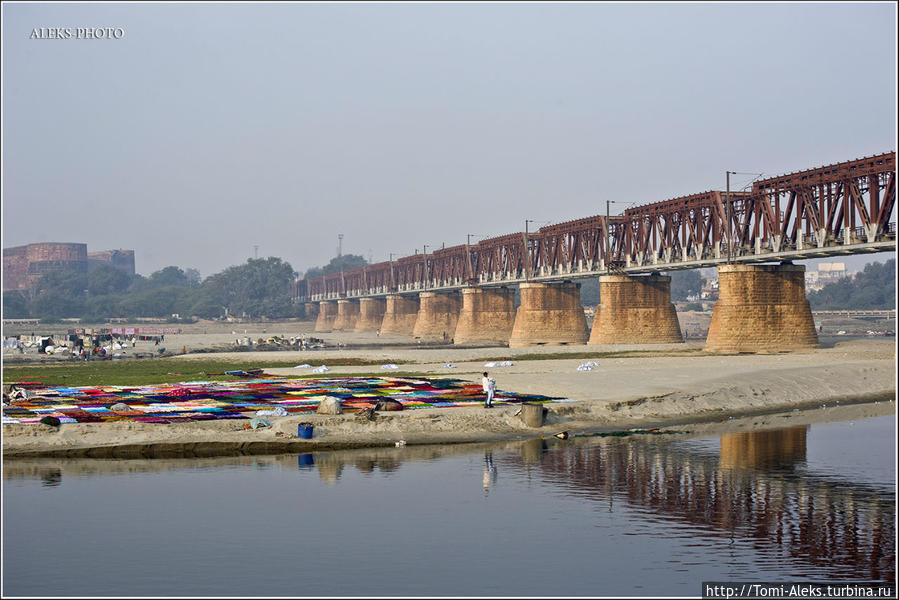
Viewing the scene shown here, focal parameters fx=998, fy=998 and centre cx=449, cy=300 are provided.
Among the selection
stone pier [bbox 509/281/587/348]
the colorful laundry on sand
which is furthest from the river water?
stone pier [bbox 509/281/587/348]

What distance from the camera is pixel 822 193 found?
78.2m

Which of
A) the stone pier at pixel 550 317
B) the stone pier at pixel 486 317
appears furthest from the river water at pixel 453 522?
the stone pier at pixel 486 317

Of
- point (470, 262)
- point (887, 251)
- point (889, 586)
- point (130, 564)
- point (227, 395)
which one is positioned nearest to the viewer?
point (889, 586)

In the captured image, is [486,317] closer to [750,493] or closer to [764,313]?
[764,313]

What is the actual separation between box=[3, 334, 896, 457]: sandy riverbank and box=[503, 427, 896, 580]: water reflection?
5.55 m

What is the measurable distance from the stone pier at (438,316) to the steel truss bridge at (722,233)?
767 inches

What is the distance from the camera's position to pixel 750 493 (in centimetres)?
3048

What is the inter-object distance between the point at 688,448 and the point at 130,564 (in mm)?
23482

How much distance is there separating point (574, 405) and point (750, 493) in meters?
17.2

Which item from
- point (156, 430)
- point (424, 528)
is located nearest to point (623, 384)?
point (156, 430)

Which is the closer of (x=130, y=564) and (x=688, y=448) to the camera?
(x=130, y=564)

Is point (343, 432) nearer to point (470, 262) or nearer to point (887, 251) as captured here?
point (887, 251)

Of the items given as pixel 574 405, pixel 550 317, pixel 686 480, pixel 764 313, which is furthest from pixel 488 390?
pixel 550 317

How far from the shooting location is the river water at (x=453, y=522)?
2188cm
